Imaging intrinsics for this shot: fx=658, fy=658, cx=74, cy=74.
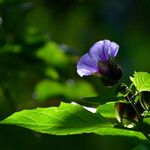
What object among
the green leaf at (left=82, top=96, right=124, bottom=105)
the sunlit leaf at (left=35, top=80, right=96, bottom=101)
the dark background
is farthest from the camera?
the sunlit leaf at (left=35, top=80, right=96, bottom=101)

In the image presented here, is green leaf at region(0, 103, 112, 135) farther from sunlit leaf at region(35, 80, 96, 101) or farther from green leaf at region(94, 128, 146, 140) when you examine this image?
sunlit leaf at region(35, 80, 96, 101)

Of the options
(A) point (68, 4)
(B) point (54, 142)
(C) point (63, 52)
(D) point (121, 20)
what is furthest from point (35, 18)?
(C) point (63, 52)

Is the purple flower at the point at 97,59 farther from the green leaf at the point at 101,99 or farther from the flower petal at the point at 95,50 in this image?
the green leaf at the point at 101,99

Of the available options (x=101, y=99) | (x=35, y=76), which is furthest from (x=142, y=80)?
(x=35, y=76)

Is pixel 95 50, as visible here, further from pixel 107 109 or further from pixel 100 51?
pixel 107 109

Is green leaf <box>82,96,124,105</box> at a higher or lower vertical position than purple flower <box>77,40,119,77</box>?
lower

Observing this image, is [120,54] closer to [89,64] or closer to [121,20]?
[121,20]

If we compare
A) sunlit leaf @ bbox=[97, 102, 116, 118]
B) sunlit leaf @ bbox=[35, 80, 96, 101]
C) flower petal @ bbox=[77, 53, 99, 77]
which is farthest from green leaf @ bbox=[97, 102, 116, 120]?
sunlit leaf @ bbox=[35, 80, 96, 101]
